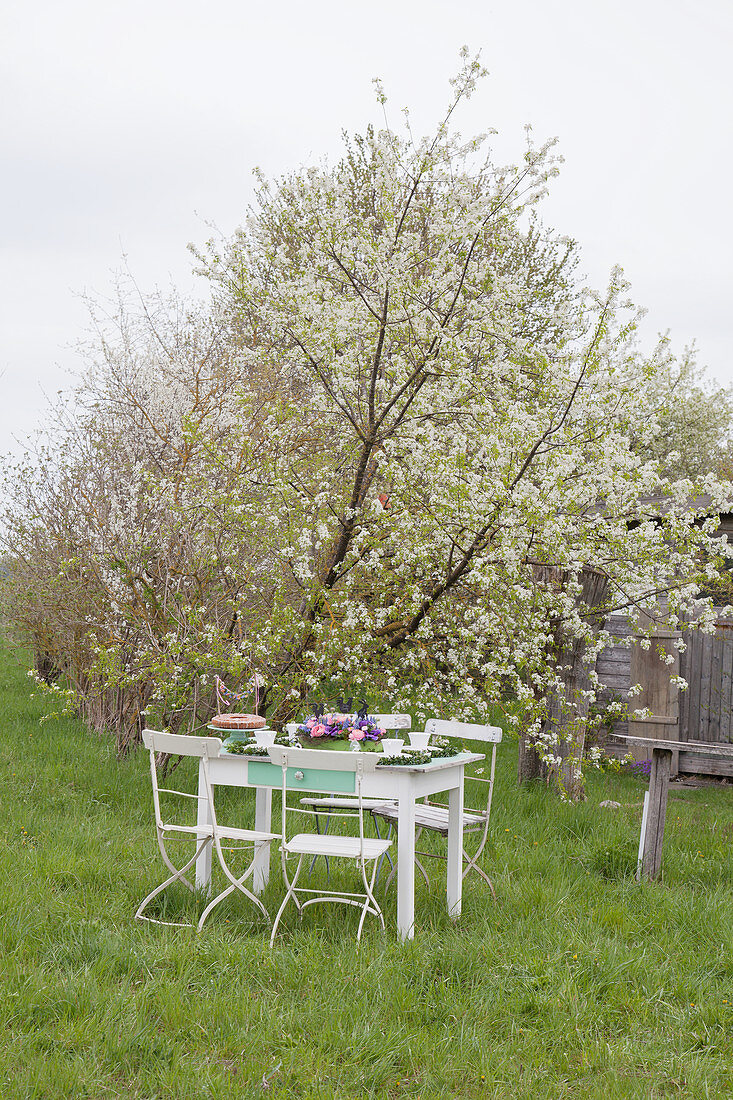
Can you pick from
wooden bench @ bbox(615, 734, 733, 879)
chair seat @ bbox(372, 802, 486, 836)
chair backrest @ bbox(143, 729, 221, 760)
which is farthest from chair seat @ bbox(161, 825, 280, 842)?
wooden bench @ bbox(615, 734, 733, 879)

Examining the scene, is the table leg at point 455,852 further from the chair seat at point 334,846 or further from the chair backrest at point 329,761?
the chair backrest at point 329,761

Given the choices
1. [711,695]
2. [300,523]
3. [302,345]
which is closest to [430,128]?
[302,345]

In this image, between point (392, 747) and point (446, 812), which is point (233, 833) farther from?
point (446, 812)

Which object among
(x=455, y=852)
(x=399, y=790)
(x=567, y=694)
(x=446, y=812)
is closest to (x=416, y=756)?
(x=399, y=790)

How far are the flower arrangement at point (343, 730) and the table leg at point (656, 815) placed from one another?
5.57 ft

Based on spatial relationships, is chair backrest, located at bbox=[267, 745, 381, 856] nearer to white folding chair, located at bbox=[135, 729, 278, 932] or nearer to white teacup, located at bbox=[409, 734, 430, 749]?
white folding chair, located at bbox=[135, 729, 278, 932]

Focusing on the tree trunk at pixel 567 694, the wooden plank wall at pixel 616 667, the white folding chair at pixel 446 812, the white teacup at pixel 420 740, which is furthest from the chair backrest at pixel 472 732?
the wooden plank wall at pixel 616 667

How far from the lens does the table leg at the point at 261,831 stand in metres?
4.63

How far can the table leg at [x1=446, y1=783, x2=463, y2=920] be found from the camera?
14.7 ft

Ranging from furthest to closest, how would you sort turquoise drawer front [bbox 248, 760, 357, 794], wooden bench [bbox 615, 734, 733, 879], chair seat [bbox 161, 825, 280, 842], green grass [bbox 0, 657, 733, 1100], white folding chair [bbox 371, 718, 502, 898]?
wooden bench [bbox 615, 734, 733, 879] → white folding chair [bbox 371, 718, 502, 898] → chair seat [bbox 161, 825, 280, 842] → turquoise drawer front [bbox 248, 760, 357, 794] → green grass [bbox 0, 657, 733, 1100]

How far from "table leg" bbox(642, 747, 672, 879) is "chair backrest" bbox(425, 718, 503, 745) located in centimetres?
94

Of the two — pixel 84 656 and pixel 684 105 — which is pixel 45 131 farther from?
pixel 684 105

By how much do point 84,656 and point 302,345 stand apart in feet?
12.6

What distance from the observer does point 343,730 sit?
4660 mm
